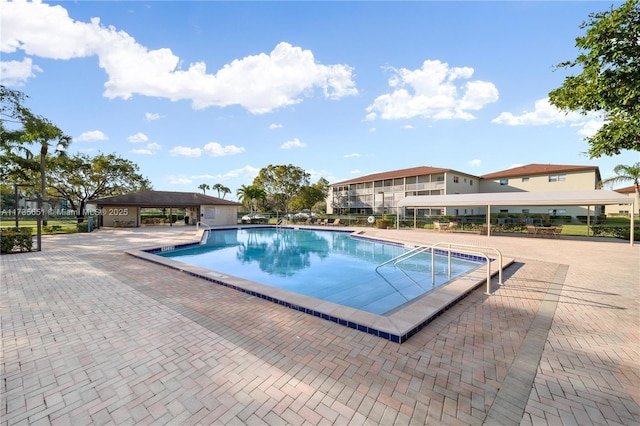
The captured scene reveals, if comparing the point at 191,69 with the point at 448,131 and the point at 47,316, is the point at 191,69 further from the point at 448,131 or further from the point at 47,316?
the point at 448,131

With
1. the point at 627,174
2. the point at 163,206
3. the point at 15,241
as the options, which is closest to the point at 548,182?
the point at 627,174

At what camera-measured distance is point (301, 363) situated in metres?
3.01

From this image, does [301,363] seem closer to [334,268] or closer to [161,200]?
[334,268]

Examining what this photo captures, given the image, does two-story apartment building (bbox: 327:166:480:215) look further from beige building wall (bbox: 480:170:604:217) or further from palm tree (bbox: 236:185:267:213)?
palm tree (bbox: 236:185:267:213)

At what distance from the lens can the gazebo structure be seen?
2258 cm

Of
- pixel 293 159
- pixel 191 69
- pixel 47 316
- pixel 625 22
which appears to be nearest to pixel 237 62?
pixel 191 69

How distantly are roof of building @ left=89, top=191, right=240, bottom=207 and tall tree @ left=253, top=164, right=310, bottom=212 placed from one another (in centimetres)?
1334

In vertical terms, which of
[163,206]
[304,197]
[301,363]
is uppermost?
[304,197]

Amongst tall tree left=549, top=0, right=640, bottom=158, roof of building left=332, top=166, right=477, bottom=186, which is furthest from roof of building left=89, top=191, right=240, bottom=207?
tall tree left=549, top=0, right=640, bottom=158

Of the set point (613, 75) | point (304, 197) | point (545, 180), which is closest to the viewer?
point (613, 75)

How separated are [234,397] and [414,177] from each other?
1431 inches

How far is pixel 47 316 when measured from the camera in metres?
4.37

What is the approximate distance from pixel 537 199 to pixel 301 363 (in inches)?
728

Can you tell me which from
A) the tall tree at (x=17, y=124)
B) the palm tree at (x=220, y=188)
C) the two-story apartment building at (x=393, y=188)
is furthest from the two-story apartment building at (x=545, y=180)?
the palm tree at (x=220, y=188)
